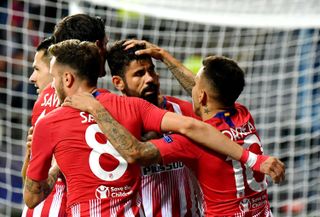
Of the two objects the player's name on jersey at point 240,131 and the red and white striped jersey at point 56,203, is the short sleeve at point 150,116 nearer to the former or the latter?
the player's name on jersey at point 240,131

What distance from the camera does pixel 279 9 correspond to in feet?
22.8

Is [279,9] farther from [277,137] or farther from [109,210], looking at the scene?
[109,210]

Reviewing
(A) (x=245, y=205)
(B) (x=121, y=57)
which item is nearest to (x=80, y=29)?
(B) (x=121, y=57)

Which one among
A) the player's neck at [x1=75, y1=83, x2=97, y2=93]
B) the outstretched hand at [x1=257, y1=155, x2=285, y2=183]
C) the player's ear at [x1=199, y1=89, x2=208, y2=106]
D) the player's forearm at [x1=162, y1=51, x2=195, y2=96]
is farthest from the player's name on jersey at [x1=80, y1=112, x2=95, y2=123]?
the player's forearm at [x1=162, y1=51, x2=195, y2=96]

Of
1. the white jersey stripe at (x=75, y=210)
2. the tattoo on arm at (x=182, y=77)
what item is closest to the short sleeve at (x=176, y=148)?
the white jersey stripe at (x=75, y=210)

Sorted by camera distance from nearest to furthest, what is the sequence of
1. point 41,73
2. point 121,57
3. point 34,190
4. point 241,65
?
point 34,190
point 121,57
point 41,73
point 241,65

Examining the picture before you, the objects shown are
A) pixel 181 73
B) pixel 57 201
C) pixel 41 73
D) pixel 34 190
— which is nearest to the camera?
pixel 34 190

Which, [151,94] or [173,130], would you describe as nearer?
[173,130]

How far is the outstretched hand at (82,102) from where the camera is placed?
3631mm

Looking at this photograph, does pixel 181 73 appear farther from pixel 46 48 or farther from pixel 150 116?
pixel 150 116

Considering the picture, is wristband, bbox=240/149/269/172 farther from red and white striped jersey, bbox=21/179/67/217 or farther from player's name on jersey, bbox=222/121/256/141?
red and white striped jersey, bbox=21/179/67/217

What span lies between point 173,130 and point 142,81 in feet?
2.11

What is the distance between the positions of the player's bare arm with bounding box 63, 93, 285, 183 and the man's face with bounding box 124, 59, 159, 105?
58cm

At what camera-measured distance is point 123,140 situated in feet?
11.6
